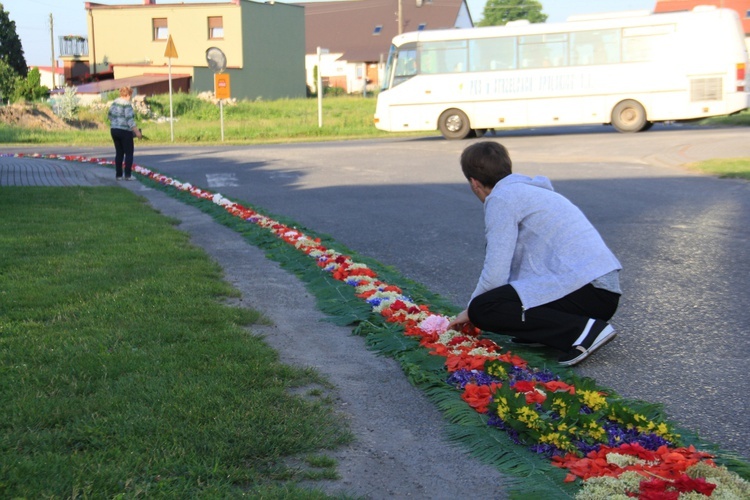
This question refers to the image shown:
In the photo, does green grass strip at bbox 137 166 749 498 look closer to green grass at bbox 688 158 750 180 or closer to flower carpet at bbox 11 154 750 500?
flower carpet at bbox 11 154 750 500

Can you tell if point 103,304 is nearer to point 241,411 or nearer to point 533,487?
point 241,411

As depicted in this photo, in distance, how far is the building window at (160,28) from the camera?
57.0 meters

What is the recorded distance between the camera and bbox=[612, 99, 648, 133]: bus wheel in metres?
28.3

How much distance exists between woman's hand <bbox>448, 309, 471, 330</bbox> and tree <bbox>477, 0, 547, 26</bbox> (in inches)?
4565

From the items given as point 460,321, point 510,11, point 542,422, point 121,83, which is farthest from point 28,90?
point 510,11

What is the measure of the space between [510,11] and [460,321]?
118506mm

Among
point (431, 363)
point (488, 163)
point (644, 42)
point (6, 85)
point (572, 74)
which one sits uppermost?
point (6, 85)

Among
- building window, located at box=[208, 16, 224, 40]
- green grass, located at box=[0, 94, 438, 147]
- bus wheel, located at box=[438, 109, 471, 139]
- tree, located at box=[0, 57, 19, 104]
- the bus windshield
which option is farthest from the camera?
building window, located at box=[208, 16, 224, 40]

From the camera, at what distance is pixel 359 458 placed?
3633 millimetres

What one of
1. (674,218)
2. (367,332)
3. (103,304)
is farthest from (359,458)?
(674,218)

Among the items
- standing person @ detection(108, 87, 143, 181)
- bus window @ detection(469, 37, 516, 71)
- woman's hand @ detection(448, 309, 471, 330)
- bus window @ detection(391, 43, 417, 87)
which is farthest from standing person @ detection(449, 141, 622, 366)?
bus window @ detection(391, 43, 417, 87)

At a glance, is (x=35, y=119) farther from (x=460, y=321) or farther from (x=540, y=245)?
(x=540, y=245)

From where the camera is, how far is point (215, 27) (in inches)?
2243

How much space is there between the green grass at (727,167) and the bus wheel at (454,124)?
486 inches
